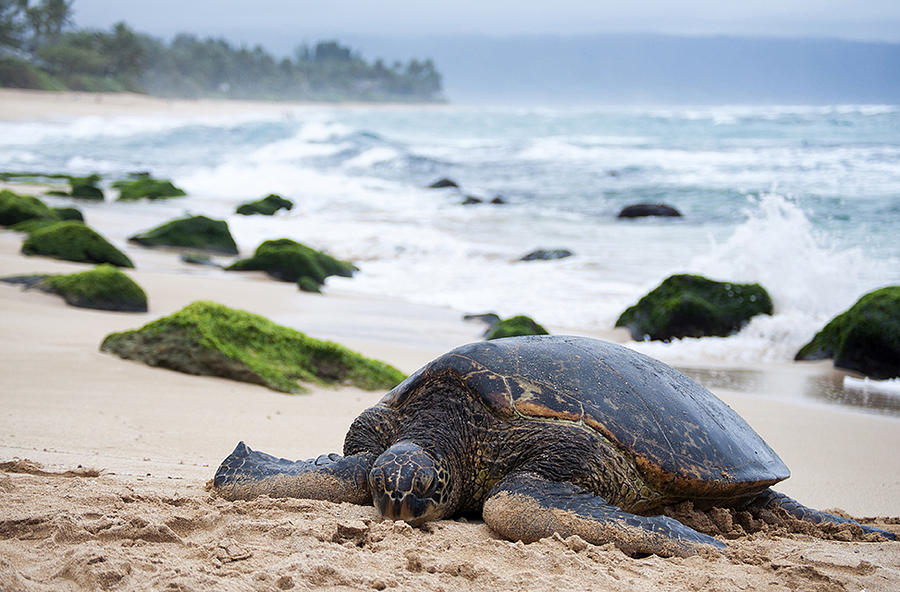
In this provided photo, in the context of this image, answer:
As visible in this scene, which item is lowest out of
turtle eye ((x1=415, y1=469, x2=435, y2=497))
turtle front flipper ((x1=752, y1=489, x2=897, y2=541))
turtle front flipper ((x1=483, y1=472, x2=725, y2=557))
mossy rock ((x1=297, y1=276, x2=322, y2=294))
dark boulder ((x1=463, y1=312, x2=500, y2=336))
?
mossy rock ((x1=297, y1=276, x2=322, y2=294))

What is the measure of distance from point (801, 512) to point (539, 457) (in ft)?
3.95

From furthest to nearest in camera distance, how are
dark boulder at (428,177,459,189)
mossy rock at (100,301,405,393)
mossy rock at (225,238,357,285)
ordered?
1. dark boulder at (428,177,459,189)
2. mossy rock at (225,238,357,285)
3. mossy rock at (100,301,405,393)

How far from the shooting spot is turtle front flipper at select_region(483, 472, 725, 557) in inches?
106

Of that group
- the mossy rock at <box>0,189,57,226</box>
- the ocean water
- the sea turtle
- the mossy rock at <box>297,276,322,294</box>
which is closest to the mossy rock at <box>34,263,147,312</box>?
the mossy rock at <box>297,276,322,294</box>

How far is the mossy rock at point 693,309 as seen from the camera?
7.99 metres

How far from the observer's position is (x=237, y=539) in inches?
101

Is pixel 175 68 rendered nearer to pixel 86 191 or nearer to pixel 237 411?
pixel 86 191

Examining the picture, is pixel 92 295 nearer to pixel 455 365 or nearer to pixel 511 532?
pixel 455 365

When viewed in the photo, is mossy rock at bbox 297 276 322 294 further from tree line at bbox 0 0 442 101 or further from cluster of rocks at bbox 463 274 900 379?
tree line at bbox 0 0 442 101

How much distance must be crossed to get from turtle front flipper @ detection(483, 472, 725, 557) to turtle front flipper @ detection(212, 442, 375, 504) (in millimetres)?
535

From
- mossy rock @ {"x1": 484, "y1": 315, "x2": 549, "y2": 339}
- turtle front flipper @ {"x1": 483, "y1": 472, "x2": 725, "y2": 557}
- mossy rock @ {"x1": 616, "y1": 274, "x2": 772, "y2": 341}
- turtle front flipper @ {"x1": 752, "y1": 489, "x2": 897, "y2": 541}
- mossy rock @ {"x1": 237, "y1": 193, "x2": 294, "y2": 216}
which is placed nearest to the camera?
turtle front flipper @ {"x1": 483, "y1": 472, "x2": 725, "y2": 557}

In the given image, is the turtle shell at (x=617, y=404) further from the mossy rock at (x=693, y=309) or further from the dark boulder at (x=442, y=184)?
the dark boulder at (x=442, y=184)

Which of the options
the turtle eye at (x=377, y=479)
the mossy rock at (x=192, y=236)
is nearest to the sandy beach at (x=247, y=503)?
the turtle eye at (x=377, y=479)

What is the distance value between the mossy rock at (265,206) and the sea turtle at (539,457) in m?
13.9
